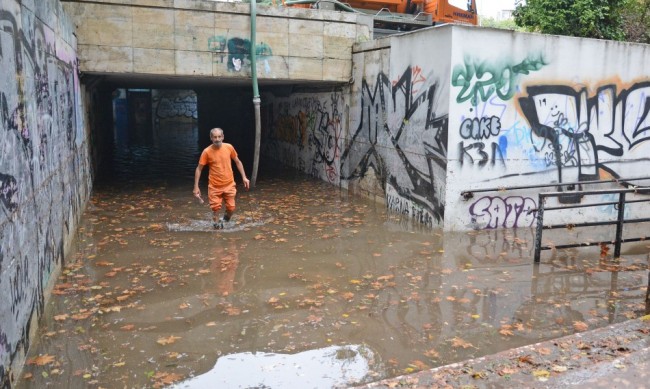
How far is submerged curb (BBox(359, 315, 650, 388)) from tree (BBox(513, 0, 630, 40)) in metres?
14.2

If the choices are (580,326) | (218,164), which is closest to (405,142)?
(218,164)

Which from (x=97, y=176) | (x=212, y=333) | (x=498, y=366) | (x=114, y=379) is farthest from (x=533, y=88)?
(x=97, y=176)

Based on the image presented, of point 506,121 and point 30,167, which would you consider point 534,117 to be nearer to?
point 506,121

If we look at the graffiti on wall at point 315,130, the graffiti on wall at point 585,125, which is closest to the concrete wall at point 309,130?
the graffiti on wall at point 315,130

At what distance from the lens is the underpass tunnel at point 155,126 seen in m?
16.4

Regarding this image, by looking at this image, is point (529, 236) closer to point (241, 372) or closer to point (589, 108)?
point (589, 108)

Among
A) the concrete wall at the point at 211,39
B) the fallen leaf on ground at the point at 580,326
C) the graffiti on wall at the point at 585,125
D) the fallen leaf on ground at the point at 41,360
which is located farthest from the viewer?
the concrete wall at the point at 211,39

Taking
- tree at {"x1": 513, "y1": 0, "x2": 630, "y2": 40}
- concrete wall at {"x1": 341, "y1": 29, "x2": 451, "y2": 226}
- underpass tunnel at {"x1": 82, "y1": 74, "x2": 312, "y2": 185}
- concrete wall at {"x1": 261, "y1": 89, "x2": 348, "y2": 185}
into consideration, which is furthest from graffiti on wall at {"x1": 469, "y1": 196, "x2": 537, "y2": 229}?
tree at {"x1": 513, "y1": 0, "x2": 630, "y2": 40}

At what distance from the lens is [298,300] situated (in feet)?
21.8

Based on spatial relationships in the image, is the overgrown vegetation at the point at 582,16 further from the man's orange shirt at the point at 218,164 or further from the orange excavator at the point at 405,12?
the man's orange shirt at the point at 218,164

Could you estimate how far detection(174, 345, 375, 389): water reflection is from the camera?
4691 mm

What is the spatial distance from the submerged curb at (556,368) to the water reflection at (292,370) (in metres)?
0.51

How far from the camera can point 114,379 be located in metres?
4.69

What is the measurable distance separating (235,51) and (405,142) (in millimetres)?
4444
